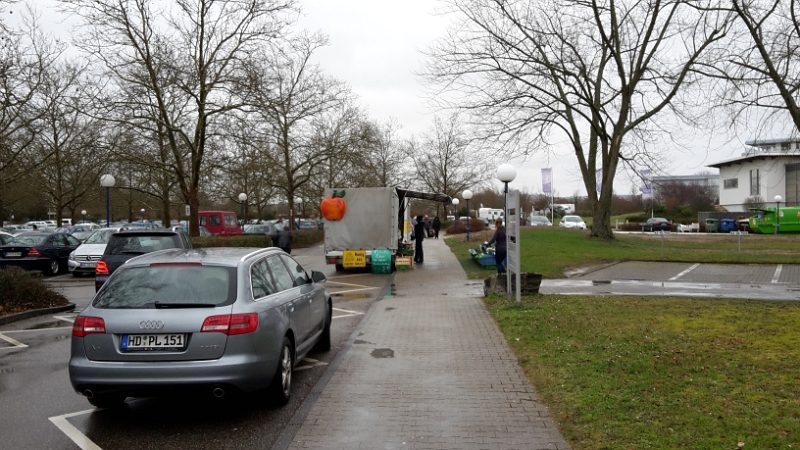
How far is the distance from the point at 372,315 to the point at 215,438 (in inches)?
250

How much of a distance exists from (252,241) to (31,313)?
1756 cm

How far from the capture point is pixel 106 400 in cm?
541

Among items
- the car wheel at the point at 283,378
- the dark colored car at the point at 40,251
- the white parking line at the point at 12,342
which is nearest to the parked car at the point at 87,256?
the dark colored car at the point at 40,251

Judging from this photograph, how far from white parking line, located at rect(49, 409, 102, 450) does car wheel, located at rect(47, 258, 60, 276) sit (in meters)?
17.1

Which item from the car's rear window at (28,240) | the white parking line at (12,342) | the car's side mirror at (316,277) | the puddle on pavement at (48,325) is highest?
the car's rear window at (28,240)

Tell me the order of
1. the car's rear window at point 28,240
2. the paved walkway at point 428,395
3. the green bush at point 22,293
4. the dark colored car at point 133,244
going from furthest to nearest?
the car's rear window at point 28,240 < the dark colored car at point 133,244 < the green bush at point 22,293 < the paved walkway at point 428,395

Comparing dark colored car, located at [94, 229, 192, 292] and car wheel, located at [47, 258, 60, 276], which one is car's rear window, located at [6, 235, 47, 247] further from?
dark colored car, located at [94, 229, 192, 292]

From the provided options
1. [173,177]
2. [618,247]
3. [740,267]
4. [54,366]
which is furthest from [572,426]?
[173,177]

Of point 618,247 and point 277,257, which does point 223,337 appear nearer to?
point 277,257

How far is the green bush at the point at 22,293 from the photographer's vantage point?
1125 cm

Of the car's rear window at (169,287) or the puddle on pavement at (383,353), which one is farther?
the puddle on pavement at (383,353)

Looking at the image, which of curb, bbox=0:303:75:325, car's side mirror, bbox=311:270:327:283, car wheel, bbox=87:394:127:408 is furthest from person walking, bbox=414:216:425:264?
car wheel, bbox=87:394:127:408

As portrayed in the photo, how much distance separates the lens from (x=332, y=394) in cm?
597

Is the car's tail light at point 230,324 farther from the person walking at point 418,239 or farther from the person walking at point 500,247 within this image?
the person walking at point 418,239
